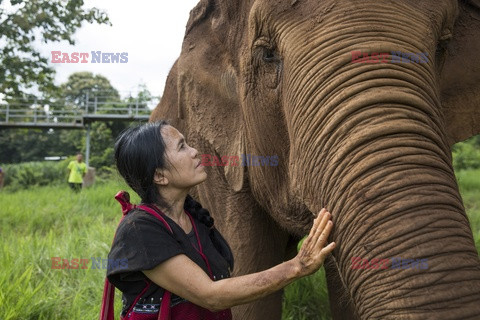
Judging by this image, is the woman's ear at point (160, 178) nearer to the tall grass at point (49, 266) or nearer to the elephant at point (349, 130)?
the elephant at point (349, 130)

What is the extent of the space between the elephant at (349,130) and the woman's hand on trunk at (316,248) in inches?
1.7

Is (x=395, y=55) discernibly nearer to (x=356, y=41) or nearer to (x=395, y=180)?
(x=356, y=41)

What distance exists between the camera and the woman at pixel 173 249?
182 centimetres

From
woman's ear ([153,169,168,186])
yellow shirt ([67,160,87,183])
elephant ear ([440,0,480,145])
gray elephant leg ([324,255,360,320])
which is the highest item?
yellow shirt ([67,160,87,183])

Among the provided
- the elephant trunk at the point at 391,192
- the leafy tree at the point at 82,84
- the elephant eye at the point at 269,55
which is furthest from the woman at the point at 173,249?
the leafy tree at the point at 82,84

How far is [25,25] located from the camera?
8.38 metres

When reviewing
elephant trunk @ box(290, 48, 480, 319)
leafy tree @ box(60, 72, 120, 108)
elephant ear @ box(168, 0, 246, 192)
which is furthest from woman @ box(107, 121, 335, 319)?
leafy tree @ box(60, 72, 120, 108)

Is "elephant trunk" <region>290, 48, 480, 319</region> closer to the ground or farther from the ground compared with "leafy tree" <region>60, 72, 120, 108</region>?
closer to the ground

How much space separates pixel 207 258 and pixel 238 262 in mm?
1077

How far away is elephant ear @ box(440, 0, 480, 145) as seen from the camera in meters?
2.97

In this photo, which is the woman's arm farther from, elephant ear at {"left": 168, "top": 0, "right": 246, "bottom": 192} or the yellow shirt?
the yellow shirt

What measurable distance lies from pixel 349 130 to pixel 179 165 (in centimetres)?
69

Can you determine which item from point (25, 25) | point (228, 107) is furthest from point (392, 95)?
point (25, 25)

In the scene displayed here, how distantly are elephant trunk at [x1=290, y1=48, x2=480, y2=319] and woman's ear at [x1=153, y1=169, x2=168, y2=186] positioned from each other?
1.87 ft
